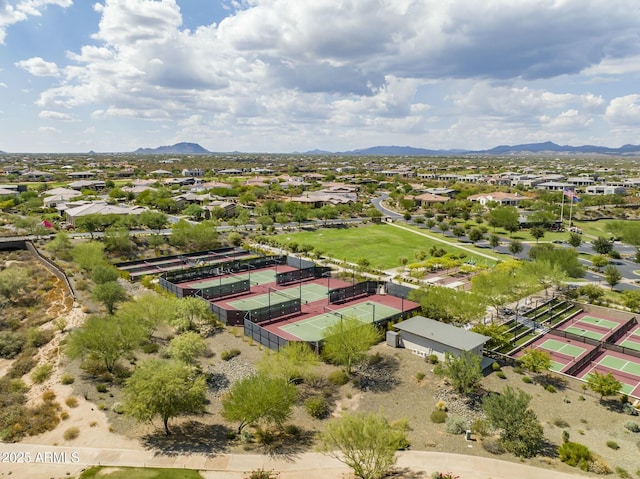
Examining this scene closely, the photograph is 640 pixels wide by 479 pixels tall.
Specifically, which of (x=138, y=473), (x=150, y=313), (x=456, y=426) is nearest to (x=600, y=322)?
(x=456, y=426)

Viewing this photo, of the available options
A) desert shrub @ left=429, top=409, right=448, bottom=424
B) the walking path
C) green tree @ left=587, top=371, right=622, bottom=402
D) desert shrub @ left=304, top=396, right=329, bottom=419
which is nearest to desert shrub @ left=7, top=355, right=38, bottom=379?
the walking path

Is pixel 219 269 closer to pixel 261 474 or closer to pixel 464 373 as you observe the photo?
pixel 464 373

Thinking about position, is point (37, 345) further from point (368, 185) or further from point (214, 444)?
point (368, 185)

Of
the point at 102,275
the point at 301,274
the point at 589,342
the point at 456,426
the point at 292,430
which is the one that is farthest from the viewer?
the point at 301,274

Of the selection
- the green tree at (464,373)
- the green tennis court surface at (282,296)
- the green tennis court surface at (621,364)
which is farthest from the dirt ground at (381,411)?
the green tennis court surface at (282,296)

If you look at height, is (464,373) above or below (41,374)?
above
